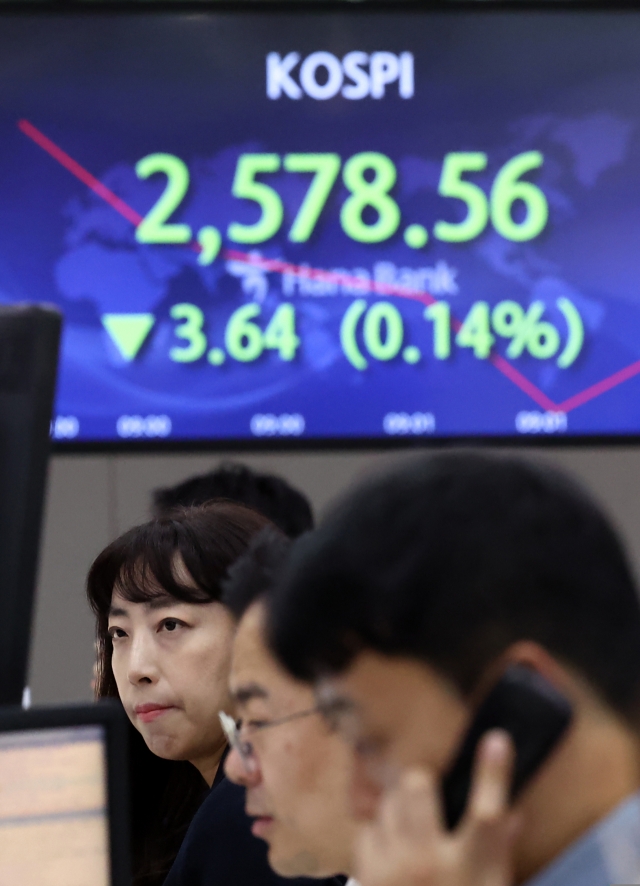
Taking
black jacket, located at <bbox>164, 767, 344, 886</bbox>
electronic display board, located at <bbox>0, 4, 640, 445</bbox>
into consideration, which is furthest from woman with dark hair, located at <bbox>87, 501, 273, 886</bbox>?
electronic display board, located at <bbox>0, 4, 640, 445</bbox>

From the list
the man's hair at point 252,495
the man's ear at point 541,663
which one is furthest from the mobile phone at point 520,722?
the man's hair at point 252,495

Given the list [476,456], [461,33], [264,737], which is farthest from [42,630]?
[476,456]

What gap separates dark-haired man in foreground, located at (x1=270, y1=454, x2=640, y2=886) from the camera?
0.61 meters

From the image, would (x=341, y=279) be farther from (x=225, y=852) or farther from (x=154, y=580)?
(x=225, y=852)

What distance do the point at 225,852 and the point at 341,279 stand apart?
145 centimetres

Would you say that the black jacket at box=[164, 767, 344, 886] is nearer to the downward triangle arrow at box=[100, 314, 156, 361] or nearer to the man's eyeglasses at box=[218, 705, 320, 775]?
the man's eyeglasses at box=[218, 705, 320, 775]

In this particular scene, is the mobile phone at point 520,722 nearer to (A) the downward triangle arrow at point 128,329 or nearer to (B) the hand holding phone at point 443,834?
(B) the hand holding phone at point 443,834

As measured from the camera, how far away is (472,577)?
2.01 ft

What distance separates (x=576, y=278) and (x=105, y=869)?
6.71 feet

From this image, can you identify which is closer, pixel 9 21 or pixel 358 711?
pixel 358 711

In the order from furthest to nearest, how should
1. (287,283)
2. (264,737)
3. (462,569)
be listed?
(287,283) → (264,737) → (462,569)

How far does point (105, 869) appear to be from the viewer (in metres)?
0.67

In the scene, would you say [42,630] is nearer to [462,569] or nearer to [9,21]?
[9,21]

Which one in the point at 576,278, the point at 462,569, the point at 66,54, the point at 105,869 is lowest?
the point at 105,869
